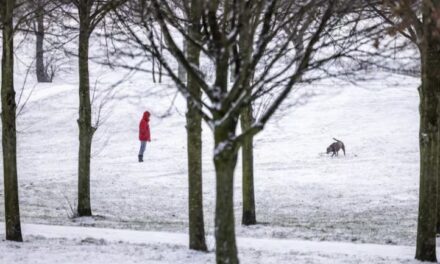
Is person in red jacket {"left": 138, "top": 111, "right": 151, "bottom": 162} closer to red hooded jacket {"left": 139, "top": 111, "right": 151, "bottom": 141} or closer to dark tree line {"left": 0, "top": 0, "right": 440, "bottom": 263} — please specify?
red hooded jacket {"left": 139, "top": 111, "right": 151, "bottom": 141}

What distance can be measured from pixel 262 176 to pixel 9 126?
11912 millimetres

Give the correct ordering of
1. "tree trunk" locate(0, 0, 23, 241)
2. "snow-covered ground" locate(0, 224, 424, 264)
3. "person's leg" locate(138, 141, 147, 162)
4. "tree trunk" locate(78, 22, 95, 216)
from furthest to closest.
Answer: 1. "person's leg" locate(138, 141, 147, 162)
2. "tree trunk" locate(78, 22, 95, 216)
3. "tree trunk" locate(0, 0, 23, 241)
4. "snow-covered ground" locate(0, 224, 424, 264)

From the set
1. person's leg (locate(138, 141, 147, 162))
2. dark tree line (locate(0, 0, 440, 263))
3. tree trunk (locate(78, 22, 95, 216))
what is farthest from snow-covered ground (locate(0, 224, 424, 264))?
person's leg (locate(138, 141, 147, 162))

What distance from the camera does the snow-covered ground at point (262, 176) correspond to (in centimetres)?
970

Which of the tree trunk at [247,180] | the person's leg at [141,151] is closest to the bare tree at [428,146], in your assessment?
the tree trunk at [247,180]

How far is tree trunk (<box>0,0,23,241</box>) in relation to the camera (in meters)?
9.57

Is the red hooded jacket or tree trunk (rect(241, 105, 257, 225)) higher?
the red hooded jacket

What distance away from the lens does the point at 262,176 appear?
20.7m

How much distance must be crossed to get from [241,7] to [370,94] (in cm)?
2944

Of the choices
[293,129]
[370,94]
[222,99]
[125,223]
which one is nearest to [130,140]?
[293,129]

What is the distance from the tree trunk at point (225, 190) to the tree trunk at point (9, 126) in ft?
15.5

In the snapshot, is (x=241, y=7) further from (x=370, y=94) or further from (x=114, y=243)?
(x=370, y=94)

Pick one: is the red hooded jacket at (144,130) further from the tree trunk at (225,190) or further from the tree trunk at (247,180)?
the tree trunk at (225,190)

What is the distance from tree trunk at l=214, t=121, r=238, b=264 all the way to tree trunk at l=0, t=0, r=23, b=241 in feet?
15.5
